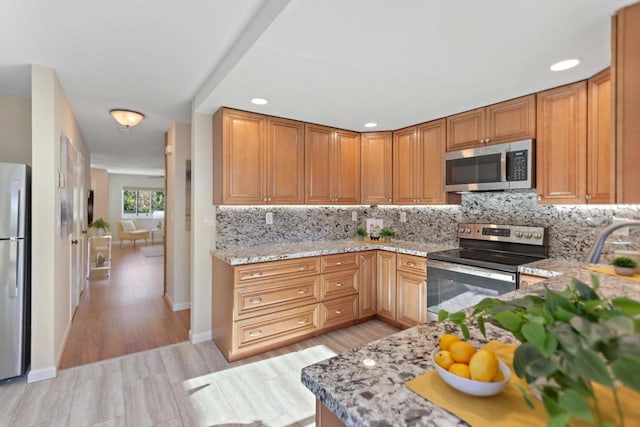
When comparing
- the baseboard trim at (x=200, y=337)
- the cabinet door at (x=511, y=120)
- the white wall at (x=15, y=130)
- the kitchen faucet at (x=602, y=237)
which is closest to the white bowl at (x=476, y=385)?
the kitchen faucet at (x=602, y=237)

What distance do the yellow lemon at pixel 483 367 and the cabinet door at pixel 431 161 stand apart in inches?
106

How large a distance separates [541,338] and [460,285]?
237 cm

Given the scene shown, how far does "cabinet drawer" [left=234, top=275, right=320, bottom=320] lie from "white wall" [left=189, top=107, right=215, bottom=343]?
0.67 metres

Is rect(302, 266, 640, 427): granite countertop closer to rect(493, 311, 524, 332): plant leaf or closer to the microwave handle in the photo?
rect(493, 311, 524, 332): plant leaf

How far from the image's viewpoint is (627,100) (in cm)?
143

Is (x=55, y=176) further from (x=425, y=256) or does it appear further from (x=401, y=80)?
(x=425, y=256)

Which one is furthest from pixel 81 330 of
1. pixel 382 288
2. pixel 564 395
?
pixel 564 395

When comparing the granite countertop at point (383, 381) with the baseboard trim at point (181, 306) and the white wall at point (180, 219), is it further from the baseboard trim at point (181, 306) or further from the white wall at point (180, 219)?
the baseboard trim at point (181, 306)

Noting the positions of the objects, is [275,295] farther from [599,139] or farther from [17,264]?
[599,139]

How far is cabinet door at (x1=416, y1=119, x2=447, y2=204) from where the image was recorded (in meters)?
3.23

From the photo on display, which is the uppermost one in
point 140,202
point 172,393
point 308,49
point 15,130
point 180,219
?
point 308,49

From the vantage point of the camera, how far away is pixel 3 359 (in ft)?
7.60

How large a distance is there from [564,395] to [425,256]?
8.51ft

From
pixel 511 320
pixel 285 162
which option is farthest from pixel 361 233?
pixel 511 320
